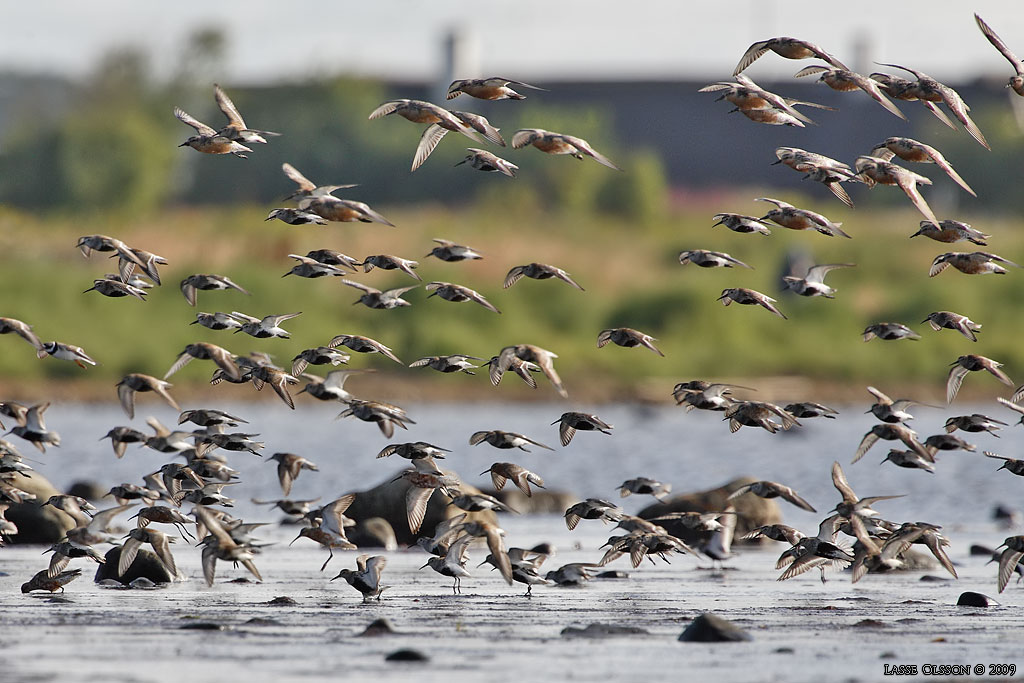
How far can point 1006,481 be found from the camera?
37.3 meters

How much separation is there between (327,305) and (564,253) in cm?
1111

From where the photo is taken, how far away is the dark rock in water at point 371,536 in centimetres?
2355

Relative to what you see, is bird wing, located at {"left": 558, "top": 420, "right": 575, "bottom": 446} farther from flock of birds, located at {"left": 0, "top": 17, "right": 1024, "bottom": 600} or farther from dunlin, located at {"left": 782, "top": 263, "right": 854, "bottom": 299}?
dunlin, located at {"left": 782, "top": 263, "right": 854, "bottom": 299}

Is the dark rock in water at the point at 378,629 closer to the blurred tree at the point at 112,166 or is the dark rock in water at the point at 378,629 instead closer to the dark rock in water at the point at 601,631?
the dark rock in water at the point at 601,631

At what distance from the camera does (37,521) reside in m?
23.4

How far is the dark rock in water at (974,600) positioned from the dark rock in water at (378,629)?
6288mm

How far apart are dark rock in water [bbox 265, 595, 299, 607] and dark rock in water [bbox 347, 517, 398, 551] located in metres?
5.44

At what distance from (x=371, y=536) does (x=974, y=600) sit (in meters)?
8.80

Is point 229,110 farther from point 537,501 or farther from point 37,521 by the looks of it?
point 537,501

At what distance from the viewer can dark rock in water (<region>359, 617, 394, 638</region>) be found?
1560cm

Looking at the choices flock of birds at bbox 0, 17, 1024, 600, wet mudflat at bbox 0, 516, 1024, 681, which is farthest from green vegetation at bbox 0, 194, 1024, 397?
wet mudflat at bbox 0, 516, 1024, 681

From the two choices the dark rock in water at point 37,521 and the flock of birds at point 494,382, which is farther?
the dark rock in water at point 37,521

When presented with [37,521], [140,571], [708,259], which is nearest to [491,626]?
[140,571]

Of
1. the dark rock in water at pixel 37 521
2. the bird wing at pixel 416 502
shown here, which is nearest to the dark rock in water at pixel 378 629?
the bird wing at pixel 416 502
